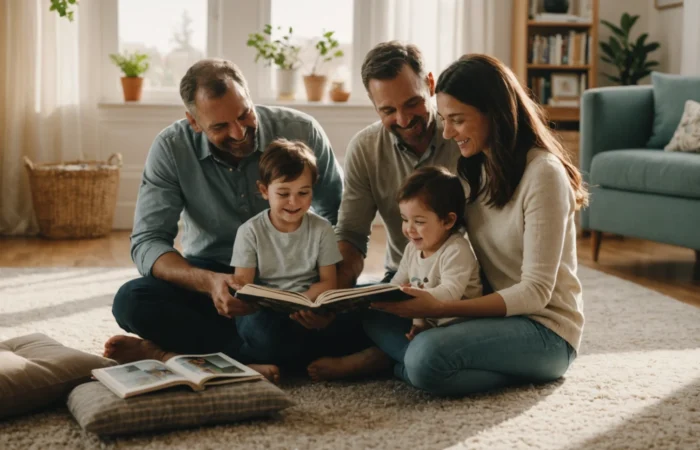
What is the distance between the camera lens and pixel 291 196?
2197 mm

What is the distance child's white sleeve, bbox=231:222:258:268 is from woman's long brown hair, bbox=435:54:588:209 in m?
0.59

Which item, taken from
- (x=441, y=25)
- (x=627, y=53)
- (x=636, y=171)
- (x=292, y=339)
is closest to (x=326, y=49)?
(x=441, y=25)

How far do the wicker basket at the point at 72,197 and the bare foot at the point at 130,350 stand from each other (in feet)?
8.39

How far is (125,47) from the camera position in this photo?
5301mm

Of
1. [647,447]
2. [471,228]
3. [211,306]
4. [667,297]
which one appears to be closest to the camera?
[647,447]

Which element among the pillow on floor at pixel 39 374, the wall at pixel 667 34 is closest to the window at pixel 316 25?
the wall at pixel 667 34

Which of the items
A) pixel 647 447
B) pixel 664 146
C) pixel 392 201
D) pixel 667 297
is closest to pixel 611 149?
pixel 664 146

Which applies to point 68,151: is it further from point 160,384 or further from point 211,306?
point 160,384

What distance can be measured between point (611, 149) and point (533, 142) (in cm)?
229

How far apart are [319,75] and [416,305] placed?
11.7 ft

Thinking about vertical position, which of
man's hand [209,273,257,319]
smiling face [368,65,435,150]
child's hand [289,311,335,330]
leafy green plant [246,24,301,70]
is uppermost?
leafy green plant [246,24,301,70]

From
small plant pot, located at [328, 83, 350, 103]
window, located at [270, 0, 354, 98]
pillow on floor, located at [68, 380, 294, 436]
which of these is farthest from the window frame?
pillow on floor, located at [68, 380, 294, 436]

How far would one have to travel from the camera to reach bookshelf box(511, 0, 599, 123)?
5.19 m

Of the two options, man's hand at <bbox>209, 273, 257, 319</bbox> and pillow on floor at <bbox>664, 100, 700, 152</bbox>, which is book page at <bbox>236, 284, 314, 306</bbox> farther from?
pillow on floor at <bbox>664, 100, 700, 152</bbox>
